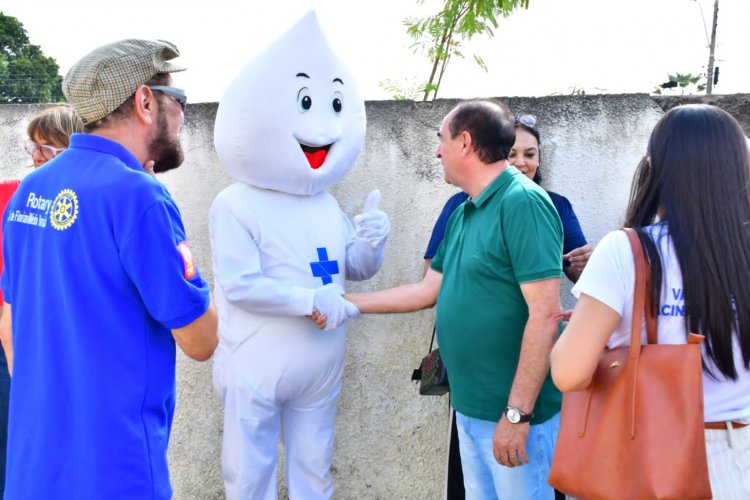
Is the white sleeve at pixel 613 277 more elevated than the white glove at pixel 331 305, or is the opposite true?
the white sleeve at pixel 613 277

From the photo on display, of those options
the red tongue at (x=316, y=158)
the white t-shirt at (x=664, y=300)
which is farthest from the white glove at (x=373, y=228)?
the white t-shirt at (x=664, y=300)

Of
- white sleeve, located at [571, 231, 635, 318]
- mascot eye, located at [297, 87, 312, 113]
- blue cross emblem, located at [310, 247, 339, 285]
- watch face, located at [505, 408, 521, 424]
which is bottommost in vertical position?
watch face, located at [505, 408, 521, 424]

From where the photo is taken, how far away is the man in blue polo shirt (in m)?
1.87

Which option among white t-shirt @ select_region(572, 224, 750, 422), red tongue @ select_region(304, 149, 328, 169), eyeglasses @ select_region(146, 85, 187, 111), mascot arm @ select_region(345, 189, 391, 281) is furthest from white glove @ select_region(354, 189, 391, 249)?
white t-shirt @ select_region(572, 224, 750, 422)

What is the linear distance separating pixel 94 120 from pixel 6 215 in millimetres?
348

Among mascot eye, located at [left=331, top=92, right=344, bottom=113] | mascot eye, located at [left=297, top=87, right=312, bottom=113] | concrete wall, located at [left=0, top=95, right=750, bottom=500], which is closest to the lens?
mascot eye, located at [left=297, top=87, right=312, bottom=113]

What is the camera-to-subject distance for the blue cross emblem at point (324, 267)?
3082mm

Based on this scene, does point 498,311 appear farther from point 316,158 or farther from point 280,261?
point 316,158

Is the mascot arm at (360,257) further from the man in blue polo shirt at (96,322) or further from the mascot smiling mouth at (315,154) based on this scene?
the man in blue polo shirt at (96,322)

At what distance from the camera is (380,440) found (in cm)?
382

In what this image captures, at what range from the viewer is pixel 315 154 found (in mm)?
3141

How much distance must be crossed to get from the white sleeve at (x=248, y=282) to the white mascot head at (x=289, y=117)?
0.25 m

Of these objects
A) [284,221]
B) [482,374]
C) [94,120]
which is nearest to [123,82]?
[94,120]

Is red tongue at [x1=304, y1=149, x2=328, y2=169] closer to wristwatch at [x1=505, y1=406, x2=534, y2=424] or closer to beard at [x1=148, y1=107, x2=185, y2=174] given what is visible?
beard at [x1=148, y1=107, x2=185, y2=174]
